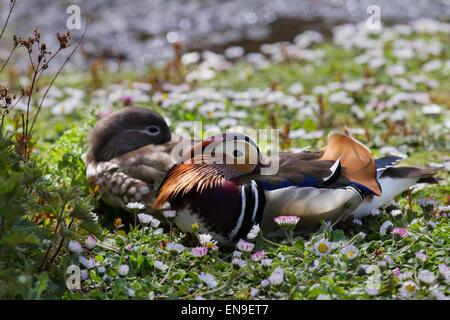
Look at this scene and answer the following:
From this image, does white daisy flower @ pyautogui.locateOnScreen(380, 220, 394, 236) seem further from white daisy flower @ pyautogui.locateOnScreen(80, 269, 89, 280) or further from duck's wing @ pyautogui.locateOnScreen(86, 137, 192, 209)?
white daisy flower @ pyautogui.locateOnScreen(80, 269, 89, 280)

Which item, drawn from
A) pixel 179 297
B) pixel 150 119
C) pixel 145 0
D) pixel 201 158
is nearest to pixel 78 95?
pixel 150 119

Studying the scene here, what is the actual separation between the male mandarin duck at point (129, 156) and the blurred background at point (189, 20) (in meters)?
4.83

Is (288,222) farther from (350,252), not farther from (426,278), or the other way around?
(426,278)

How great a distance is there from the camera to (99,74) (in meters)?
7.77

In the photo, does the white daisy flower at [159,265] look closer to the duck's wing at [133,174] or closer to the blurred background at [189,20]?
the duck's wing at [133,174]

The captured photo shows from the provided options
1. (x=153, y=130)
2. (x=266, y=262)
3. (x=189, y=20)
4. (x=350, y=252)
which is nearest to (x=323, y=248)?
(x=350, y=252)

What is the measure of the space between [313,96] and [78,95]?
2.58 metres

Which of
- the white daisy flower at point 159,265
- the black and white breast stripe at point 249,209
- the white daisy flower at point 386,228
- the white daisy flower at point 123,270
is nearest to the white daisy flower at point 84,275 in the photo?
the white daisy flower at point 123,270

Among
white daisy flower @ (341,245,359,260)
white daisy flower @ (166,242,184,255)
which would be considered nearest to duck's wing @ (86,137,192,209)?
white daisy flower @ (166,242,184,255)

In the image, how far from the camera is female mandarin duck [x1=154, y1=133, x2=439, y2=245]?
3.31 meters

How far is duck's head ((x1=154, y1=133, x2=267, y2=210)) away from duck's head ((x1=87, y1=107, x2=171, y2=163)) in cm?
73

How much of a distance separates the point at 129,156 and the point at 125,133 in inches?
9.6

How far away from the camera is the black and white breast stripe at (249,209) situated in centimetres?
330
